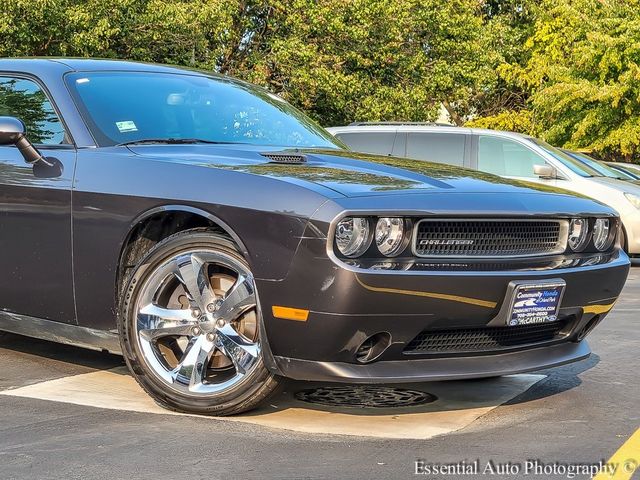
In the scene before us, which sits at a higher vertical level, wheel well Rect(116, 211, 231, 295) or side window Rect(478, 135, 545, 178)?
wheel well Rect(116, 211, 231, 295)

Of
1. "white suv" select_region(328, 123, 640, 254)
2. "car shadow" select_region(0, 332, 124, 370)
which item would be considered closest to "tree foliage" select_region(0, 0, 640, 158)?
"white suv" select_region(328, 123, 640, 254)

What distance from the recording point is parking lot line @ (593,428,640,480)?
3.95m

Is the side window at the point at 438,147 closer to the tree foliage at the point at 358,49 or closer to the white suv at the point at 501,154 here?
the white suv at the point at 501,154

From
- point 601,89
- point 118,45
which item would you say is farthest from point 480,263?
point 601,89

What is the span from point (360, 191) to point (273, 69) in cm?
2542

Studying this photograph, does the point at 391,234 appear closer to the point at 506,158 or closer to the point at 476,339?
the point at 476,339

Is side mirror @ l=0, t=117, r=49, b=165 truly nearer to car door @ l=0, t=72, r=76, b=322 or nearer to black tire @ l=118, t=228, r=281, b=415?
car door @ l=0, t=72, r=76, b=322

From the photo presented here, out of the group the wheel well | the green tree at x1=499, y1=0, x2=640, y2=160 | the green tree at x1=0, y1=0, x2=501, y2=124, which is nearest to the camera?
the wheel well

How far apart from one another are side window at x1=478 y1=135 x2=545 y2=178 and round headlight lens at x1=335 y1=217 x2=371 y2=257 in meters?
10.4

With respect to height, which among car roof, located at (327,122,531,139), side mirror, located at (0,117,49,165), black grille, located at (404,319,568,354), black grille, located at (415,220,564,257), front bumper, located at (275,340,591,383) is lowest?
car roof, located at (327,122,531,139)

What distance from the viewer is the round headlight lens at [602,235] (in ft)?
17.3

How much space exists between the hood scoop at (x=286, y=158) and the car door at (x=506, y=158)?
31.5 feet

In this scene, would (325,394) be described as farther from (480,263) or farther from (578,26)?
(578,26)

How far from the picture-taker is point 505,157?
14.7 m
